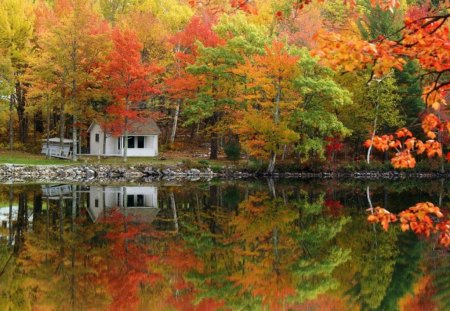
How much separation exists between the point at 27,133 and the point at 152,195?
24615 millimetres

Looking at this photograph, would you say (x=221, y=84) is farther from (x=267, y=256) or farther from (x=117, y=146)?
(x=267, y=256)

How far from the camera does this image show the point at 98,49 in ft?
125

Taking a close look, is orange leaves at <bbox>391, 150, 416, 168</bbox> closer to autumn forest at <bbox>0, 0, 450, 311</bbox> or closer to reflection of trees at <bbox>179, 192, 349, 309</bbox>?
autumn forest at <bbox>0, 0, 450, 311</bbox>

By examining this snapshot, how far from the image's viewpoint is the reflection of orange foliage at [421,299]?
1130 centimetres

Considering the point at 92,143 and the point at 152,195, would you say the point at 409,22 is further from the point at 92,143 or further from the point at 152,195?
the point at 92,143

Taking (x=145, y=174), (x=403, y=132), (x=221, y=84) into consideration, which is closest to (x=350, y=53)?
(x=403, y=132)

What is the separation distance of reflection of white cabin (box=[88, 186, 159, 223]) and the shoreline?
224 inches

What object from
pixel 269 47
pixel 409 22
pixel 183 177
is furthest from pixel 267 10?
pixel 409 22

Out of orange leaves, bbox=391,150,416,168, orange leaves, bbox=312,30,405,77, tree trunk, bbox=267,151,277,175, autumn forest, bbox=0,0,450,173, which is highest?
autumn forest, bbox=0,0,450,173

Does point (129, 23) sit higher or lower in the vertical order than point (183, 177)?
higher

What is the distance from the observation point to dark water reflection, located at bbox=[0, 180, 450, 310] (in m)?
11.7

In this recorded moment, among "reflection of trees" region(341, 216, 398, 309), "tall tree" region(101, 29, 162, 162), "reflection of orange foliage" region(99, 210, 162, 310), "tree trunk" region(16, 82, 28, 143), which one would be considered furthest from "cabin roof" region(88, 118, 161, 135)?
"reflection of trees" region(341, 216, 398, 309)

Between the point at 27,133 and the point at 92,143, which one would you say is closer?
the point at 92,143

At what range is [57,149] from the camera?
42156 mm
